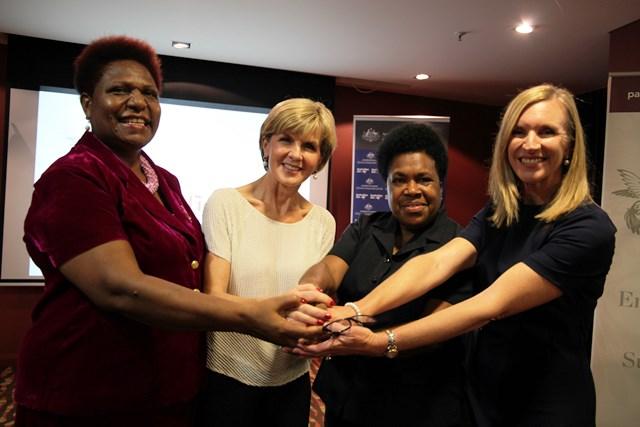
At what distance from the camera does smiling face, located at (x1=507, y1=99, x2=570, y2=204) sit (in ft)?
4.98

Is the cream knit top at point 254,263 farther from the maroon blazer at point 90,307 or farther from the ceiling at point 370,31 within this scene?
the ceiling at point 370,31

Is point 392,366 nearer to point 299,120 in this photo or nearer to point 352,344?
point 352,344

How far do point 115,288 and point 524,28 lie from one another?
4.03 meters

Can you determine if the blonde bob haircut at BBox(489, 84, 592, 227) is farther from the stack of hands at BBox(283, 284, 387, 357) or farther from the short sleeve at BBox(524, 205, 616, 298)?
the stack of hands at BBox(283, 284, 387, 357)

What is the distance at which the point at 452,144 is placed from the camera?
7.07 metres

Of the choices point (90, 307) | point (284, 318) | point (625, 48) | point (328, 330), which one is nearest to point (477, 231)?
point (328, 330)

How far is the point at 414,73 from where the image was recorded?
18.5 feet

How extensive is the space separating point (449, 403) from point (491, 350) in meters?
0.21

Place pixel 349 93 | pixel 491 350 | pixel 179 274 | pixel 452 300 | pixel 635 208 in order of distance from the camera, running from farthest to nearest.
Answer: pixel 349 93
pixel 635 208
pixel 452 300
pixel 491 350
pixel 179 274

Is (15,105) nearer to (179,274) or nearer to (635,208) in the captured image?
(179,274)

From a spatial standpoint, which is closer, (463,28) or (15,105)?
(463,28)

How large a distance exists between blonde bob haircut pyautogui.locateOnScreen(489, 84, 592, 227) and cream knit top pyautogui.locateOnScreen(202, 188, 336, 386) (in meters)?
0.64

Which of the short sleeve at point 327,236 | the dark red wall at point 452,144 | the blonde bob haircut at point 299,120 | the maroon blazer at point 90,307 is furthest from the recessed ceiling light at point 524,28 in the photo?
the maroon blazer at point 90,307

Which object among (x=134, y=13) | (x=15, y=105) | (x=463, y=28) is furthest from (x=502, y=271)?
(x=15, y=105)
